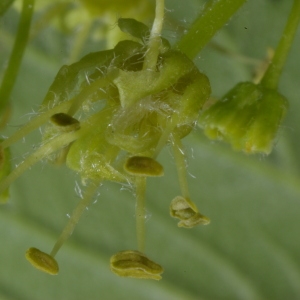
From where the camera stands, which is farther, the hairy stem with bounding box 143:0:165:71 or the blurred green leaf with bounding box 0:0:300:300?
the blurred green leaf with bounding box 0:0:300:300

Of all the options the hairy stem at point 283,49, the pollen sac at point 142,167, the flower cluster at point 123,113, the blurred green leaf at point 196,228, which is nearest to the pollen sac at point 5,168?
the flower cluster at point 123,113

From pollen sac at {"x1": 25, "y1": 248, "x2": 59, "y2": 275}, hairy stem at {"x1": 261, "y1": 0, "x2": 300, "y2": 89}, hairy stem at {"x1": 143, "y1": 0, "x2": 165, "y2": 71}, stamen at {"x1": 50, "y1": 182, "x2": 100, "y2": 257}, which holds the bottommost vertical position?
pollen sac at {"x1": 25, "y1": 248, "x2": 59, "y2": 275}

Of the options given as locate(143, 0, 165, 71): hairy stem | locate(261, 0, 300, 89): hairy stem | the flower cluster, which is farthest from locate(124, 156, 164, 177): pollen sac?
locate(261, 0, 300, 89): hairy stem

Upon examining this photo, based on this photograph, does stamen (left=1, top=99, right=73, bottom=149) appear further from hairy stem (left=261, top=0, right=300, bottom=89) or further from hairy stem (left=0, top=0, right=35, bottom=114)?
hairy stem (left=261, top=0, right=300, bottom=89)

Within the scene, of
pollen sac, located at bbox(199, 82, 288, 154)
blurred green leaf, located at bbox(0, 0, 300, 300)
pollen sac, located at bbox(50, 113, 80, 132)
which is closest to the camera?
pollen sac, located at bbox(50, 113, 80, 132)

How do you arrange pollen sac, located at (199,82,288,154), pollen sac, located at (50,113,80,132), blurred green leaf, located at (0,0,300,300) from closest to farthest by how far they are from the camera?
pollen sac, located at (50,113,80,132) < pollen sac, located at (199,82,288,154) < blurred green leaf, located at (0,0,300,300)

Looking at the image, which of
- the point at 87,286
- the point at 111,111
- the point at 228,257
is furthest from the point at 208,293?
the point at 111,111

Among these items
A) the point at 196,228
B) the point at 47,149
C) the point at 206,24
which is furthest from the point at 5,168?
the point at 196,228
